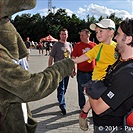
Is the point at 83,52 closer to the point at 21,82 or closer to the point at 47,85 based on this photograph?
the point at 47,85

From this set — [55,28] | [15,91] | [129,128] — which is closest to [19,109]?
[15,91]

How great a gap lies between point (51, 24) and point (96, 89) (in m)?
78.4

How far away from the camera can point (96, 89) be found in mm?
1957

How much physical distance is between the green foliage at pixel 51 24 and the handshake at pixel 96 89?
69.6 metres

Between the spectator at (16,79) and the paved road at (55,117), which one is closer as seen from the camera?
the spectator at (16,79)

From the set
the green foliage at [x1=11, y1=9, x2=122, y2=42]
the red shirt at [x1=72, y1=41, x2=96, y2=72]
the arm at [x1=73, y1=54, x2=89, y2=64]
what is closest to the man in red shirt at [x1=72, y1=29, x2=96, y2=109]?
the red shirt at [x1=72, y1=41, x2=96, y2=72]

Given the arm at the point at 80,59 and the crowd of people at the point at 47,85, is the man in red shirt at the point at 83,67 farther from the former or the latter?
the crowd of people at the point at 47,85

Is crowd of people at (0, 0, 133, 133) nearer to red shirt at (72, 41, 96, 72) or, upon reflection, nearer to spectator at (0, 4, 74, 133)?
spectator at (0, 4, 74, 133)

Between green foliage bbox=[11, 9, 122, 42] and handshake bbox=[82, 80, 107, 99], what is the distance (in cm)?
6964

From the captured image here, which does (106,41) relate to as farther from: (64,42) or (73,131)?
(64,42)

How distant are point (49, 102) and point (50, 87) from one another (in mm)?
4250

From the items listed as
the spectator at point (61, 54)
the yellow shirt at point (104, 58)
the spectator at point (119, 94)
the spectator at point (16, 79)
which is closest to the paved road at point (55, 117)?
the spectator at point (61, 54)

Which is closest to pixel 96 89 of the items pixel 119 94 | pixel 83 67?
pixel 119 94

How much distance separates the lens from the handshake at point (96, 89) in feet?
6.26
